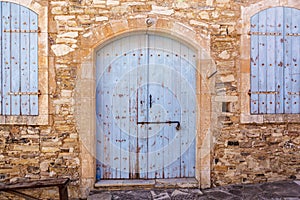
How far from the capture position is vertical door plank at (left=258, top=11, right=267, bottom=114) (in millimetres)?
3715

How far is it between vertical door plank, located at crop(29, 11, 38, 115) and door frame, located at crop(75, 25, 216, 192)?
1.94 feet

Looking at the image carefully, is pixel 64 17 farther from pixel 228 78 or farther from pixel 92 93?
pixel 228 78

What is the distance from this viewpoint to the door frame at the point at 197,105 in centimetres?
353

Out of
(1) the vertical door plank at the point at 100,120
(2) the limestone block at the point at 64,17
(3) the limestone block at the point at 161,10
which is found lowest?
(1) the vertical door plank at the point at 100,120

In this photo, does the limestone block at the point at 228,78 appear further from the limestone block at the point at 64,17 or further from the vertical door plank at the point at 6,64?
the vertical door plank at the point at 6,64

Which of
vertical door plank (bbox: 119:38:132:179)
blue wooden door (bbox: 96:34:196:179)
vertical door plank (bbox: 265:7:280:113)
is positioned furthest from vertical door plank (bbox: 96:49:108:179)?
vertical door plank (bbox: 265:7:280:113)

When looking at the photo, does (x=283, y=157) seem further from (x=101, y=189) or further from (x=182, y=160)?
(x=101, y=189)

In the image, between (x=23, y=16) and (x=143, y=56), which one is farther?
(x=143, y=56)

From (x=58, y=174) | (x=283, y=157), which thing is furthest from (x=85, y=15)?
(x=283, y=157)

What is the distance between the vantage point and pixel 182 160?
151 inches

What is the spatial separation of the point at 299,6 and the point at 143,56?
2.50m

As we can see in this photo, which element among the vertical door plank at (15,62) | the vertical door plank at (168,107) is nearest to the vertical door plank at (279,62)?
the vertical door plank at (168,107)

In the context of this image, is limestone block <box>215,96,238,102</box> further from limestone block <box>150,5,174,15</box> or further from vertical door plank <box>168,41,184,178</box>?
limestone block <box>150,5,174,15</box>

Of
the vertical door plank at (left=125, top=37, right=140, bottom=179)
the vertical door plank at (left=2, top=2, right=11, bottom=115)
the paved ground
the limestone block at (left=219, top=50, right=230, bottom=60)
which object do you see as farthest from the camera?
the vertical door plank at (left=125, top=37, right=140, bottom=179)
